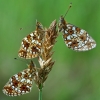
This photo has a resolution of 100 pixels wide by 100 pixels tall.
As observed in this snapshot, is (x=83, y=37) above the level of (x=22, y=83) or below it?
above

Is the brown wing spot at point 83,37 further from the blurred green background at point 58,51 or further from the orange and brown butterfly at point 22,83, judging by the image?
the blurred green background at point 58,51

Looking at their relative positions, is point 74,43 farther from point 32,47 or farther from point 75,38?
point 32,47

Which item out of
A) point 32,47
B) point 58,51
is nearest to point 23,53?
point 32,47

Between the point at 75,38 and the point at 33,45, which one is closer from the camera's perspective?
the point at 33,45

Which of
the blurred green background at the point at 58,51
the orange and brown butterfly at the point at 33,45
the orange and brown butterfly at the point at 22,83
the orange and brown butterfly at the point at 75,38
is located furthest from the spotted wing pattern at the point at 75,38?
the blurred green background at the point at 58,51

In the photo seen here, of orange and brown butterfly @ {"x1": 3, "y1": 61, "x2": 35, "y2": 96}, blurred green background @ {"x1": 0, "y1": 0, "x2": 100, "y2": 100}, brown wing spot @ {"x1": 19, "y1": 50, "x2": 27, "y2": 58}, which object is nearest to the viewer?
orange and brown butterfly @ {"x1": 3, "y1": 61, "x2": 35, "y2": 96}

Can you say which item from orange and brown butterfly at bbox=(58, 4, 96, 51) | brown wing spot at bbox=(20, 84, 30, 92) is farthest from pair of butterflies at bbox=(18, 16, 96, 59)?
brown wing spot at bbox=(20, 84, 30, 92)

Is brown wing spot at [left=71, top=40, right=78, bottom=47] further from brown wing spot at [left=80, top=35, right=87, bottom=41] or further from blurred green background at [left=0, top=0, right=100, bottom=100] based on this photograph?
blurred green background at [left=0, top=0, right=100, bottom=100]
